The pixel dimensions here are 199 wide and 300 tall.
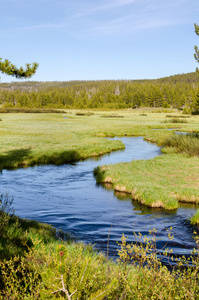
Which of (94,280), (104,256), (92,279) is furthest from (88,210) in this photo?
(92,279)

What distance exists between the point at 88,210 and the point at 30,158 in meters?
14.0

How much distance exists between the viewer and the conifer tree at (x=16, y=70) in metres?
11.5

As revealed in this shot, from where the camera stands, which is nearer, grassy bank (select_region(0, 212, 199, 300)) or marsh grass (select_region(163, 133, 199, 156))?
grassy bank (select_region(0, 212, 199, 300))

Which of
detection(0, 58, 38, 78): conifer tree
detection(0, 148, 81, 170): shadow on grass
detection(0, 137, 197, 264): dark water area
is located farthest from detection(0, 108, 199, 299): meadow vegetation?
detection(0, 58, 38, 78): conifer tree

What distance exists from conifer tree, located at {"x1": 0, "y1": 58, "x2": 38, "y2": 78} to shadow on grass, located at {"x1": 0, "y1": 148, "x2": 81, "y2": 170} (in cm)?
1352

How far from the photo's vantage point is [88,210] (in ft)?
46.9

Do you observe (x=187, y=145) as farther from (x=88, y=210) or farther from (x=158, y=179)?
(x=88, y=210)

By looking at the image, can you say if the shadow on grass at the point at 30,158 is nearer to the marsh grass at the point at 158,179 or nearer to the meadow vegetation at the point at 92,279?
the marsh grass at the point at 158,179

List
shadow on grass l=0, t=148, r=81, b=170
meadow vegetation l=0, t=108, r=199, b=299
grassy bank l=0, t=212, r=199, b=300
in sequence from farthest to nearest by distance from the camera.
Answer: shadow on grass l=0, t=148, r=81, b=170 → meadow vegetation l=0, t=108, r=199, b=299 → grassy bank l=0, t=212, r=199, b=300

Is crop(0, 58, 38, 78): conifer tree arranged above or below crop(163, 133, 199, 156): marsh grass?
above

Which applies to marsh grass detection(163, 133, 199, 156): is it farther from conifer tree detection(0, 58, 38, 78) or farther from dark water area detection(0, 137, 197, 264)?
conifer tree detection(0, 58, 38, 78)

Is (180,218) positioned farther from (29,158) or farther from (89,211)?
(29,158)

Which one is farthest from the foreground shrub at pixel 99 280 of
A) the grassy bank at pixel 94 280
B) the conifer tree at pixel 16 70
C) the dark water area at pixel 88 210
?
the conifer tree at pixel 16 70

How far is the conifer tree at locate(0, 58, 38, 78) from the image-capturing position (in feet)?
37.9
